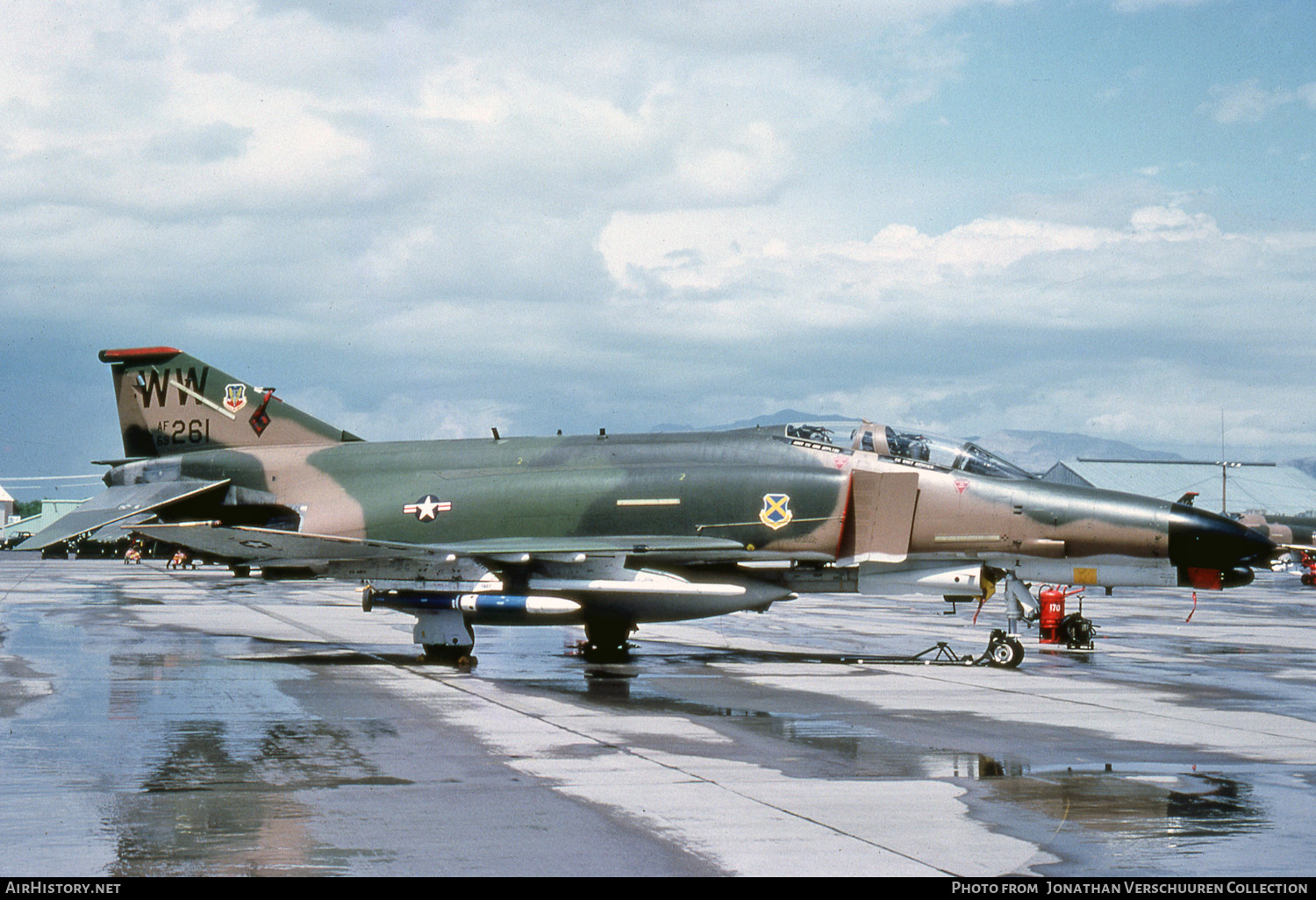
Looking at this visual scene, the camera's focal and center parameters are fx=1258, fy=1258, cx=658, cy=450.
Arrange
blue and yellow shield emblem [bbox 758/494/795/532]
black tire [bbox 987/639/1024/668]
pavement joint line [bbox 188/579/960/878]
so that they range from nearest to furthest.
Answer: pavement joint line [bbox 188/579/960/878], blue and yellow shield emblem [bbox 758/494/795/532], black tire [bbox 987/639/1024/668]

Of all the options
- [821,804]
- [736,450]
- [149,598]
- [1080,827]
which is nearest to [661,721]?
[821,804]

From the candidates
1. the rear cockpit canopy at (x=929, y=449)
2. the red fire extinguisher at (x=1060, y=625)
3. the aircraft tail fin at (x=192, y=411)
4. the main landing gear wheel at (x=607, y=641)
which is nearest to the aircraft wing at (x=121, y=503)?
the aircraft tail fin at (x=192, y=411)

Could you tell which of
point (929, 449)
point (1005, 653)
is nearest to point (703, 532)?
point (929, 449)

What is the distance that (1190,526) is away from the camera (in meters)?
14.5

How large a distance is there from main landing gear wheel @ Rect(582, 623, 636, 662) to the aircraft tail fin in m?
5.45

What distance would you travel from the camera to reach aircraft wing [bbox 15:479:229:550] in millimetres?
16953

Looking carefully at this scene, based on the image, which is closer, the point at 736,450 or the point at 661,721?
the point at 661,721

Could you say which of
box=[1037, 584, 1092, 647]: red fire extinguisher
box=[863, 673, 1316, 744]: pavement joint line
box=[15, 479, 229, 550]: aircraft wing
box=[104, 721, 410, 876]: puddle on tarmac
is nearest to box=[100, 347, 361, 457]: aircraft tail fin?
box=[15, 479, 229, 550]: aircraft wing

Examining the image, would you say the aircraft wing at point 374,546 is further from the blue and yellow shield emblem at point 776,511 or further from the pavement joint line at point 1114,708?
the pavement joint line at point 1114,708

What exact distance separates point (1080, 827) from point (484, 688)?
769cm

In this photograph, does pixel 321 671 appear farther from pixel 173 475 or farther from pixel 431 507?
pixel 173 475

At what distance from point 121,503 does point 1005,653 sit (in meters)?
12.4

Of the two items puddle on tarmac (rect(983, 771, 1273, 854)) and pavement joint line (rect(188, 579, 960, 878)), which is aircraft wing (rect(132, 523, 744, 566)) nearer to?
pavement joint line (rect(188, 579, 960, 878))

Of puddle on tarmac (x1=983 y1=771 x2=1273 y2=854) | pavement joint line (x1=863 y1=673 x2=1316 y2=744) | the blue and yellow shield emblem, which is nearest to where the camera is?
Result: puddle on tarmac (x1=983 y1=771 x2=1273 y2=854)
